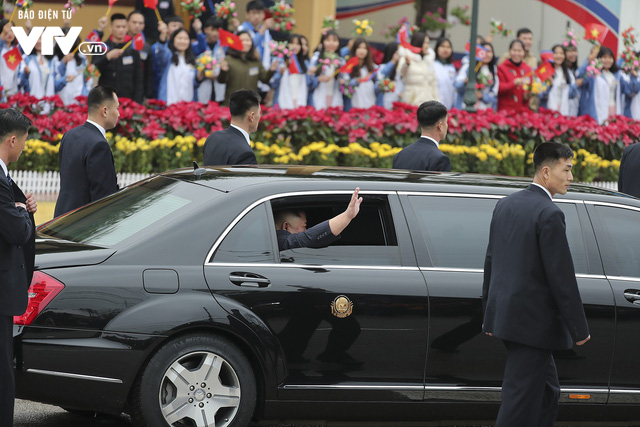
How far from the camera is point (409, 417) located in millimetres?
6160

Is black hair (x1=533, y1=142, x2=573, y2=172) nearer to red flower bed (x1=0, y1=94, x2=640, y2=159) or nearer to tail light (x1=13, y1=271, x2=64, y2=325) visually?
tail light (x1=13, y1=271, x2=64, y2=325)

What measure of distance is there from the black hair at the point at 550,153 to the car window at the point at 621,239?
99 cm

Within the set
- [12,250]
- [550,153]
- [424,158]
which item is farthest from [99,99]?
[550,153]

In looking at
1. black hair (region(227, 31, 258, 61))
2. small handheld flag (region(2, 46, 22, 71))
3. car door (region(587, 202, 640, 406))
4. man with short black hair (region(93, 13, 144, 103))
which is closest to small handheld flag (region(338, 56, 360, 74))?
black hair (region(227, 31, 258, 61))

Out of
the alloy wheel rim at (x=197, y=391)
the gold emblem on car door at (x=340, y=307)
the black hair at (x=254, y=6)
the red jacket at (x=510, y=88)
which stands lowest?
the alloy wheel rim at (x=197, y=391)

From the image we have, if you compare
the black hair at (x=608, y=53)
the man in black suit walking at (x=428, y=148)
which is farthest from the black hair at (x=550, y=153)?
the black hair at (x=608, y=53)

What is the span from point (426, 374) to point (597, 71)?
47.5ft

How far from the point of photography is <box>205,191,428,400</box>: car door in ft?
19.2

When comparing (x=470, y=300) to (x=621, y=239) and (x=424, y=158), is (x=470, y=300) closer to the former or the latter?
(x=621, y=239)

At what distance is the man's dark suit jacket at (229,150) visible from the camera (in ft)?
27.3

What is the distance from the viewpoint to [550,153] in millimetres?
5629

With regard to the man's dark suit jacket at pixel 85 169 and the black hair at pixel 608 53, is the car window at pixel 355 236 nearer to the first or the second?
the man's dark suit jacket at pixel 85 169

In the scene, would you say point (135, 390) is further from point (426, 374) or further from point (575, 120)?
point (575, 120)

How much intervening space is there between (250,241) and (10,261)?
126 cm
